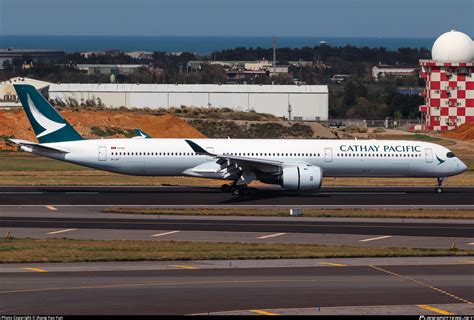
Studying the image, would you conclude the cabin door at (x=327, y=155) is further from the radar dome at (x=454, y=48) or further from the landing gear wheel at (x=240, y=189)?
the radar dome at (x=454, y=48)

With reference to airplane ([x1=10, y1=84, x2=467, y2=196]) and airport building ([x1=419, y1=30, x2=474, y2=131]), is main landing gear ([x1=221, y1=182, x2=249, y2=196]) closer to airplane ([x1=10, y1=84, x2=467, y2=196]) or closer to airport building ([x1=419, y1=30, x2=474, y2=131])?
airplane ([x1=10, y1=84, x2=467, y2=196])

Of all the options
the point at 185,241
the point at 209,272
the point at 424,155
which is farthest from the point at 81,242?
the point at 424,155

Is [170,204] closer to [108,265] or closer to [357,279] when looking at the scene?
[108,265]

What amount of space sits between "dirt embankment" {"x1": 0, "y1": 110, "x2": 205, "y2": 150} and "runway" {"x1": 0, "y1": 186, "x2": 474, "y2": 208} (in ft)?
99.6

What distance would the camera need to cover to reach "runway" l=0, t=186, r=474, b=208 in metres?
51.0

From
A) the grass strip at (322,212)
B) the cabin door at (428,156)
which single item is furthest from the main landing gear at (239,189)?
the cabin door at (428,156)

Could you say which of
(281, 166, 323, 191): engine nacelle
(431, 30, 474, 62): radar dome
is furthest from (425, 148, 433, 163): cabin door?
(431, 30, 474, 62): radar dome

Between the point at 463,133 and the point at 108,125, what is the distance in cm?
3447

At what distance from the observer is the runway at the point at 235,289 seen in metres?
26.0

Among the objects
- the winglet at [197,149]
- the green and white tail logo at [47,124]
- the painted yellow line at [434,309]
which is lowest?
the painted yellow line at [434,309]

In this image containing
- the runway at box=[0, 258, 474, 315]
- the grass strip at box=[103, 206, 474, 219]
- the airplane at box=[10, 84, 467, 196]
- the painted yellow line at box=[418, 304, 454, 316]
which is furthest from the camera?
the airplane at box=[10, 84, 467, 196]

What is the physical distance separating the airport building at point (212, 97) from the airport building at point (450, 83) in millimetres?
16548

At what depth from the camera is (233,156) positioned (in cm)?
5434

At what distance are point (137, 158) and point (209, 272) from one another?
2416 centimetres
